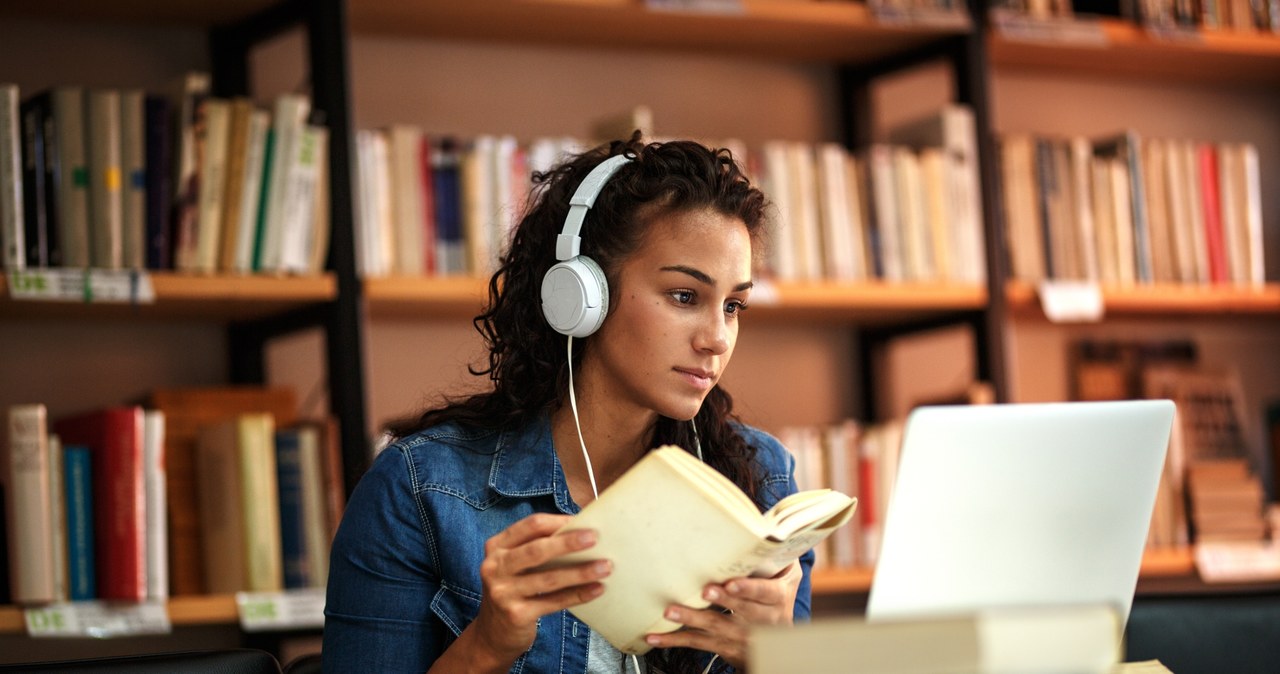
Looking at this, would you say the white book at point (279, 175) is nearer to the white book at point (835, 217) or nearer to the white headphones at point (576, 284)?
the white headphones at point (576, 284)

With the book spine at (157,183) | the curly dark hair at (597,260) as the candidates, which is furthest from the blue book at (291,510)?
the curly dark hair at (597,260)

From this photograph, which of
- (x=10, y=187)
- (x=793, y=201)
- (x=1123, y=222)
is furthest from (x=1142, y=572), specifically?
(x=10, y=187)

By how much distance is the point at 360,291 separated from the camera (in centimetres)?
210

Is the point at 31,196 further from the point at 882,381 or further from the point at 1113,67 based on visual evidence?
the point at 1113,67

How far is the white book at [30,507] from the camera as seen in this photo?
73.8 inches

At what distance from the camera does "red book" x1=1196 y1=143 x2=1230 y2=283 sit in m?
2.78

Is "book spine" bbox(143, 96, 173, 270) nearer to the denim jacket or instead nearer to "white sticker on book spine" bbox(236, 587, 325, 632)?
"white sticker on book spine" bbox(236, 587, 325, 632)

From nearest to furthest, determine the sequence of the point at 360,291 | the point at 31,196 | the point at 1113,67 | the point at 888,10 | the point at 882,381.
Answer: the point at 31,196
the point at 360,291
the point at 888,10
the point at 882,381
the point at 1113,67

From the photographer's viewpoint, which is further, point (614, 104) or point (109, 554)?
point (614, 104)

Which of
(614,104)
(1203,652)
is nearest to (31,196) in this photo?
(614,104)

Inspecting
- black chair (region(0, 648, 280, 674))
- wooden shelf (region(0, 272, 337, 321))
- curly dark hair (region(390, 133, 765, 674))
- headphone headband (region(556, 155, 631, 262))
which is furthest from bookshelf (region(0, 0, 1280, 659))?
black chair (region(0, 648, 280, 674))

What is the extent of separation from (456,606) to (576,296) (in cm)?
34

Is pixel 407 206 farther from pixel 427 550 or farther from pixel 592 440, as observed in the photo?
pixel 427 550

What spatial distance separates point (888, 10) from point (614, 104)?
0.55 meters
